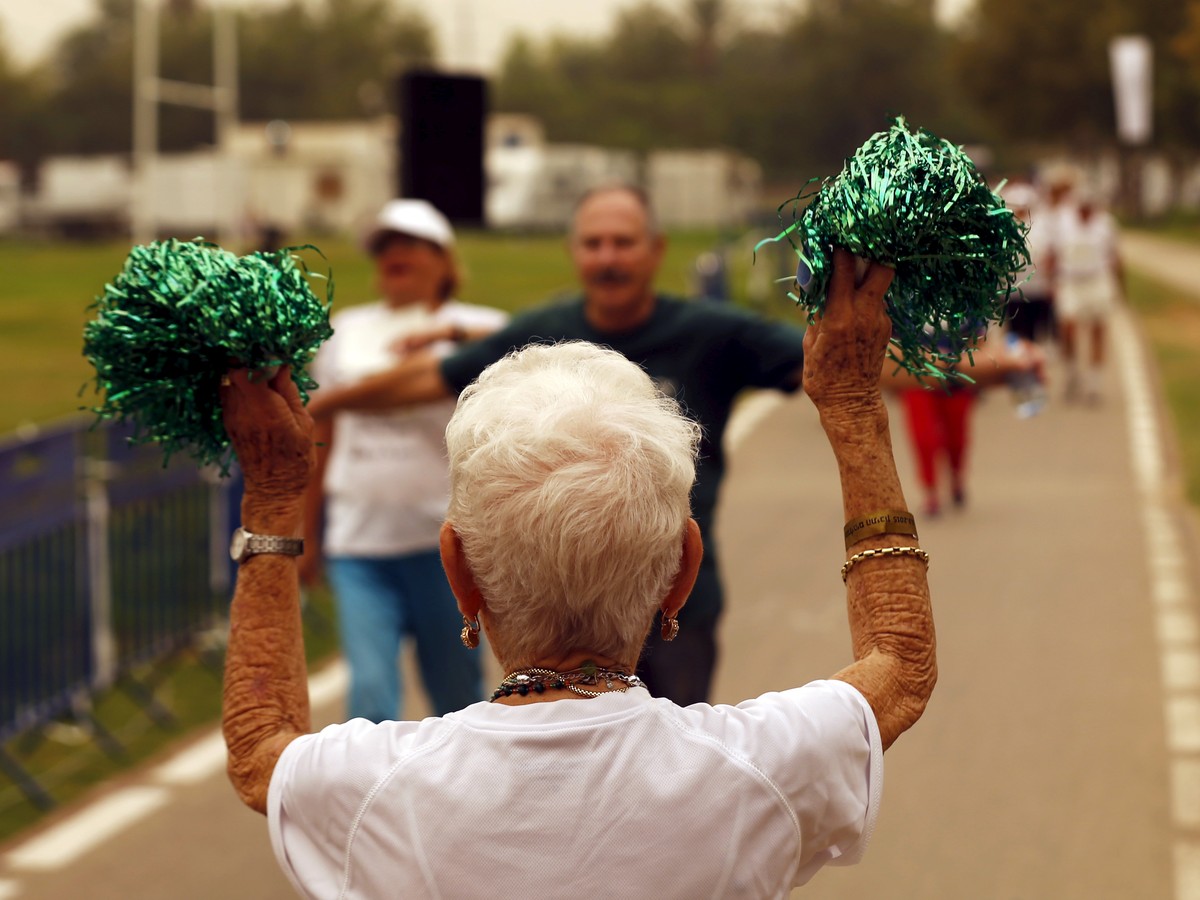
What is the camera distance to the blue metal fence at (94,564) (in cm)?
651

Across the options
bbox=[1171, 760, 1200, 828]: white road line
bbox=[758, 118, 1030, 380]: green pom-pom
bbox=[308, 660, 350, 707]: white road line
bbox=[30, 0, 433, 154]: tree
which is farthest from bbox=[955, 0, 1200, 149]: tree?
bbox=[758, 118, 1030, 380]: green pom-pom

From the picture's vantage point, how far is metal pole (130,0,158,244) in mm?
34000

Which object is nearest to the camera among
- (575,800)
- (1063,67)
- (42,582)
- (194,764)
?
(575,800)

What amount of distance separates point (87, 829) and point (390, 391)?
2.09m

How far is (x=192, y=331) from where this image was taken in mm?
2262

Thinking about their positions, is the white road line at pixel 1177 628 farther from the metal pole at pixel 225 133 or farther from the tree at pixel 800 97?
the tree at pixel 800 97

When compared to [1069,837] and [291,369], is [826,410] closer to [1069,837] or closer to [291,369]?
[291,369]

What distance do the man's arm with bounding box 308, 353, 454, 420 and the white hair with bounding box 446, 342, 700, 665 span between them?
279cm

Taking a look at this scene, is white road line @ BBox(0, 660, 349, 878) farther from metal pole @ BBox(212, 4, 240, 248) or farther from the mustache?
metal pole @ BBox(212, 4, 240, 248)

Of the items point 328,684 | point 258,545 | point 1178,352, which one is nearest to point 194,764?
point 328,684

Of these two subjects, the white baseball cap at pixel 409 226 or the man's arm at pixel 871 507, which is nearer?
the man's arm at pixel 871 507

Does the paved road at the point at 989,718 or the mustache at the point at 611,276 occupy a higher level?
the mustache at the point at 611,276

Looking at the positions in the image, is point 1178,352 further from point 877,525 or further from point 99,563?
point 877,525

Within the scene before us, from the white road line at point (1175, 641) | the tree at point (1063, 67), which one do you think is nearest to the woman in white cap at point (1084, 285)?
the white road line at point (1175, 641)
